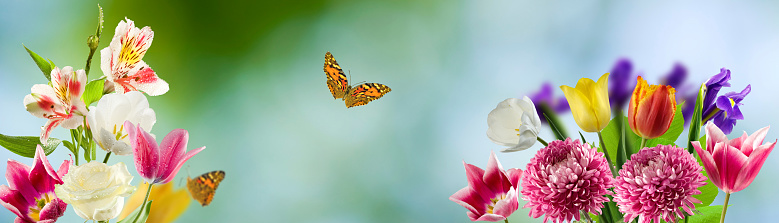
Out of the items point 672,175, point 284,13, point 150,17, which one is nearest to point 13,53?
point 150,17

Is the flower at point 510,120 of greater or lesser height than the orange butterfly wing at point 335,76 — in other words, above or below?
below

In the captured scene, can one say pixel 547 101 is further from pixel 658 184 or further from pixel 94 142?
pixel 94 142

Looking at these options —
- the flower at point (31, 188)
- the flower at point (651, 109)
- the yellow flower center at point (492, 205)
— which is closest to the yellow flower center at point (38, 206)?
the flower at point (31, 188)

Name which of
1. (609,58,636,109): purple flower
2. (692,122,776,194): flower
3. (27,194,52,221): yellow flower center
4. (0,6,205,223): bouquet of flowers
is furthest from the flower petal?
(27,194,52,221): yellow flower center

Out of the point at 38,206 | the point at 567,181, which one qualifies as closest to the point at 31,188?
the point at 38,206

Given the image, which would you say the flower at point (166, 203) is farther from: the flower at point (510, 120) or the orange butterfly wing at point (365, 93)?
the flower at point (510, 120)

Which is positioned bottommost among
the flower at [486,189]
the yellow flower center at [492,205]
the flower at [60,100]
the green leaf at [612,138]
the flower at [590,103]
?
the yellow flower center at [492,205]

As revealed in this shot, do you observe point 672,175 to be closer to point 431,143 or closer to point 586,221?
point 586,221
